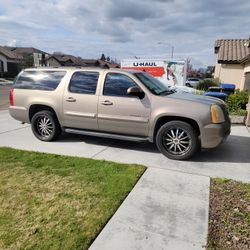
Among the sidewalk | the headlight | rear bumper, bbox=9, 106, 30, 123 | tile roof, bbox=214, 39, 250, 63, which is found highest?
tile roof, bbox=214, 39, 250, 63

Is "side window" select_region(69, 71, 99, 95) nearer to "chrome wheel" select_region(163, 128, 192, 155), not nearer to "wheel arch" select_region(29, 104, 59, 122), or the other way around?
"wheel arch" select_region(29, 104, 59, 122)

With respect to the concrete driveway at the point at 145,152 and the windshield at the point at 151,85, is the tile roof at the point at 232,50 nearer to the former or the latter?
the concrete driveway at the point at 145,152

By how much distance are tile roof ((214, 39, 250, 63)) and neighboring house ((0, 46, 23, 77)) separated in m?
41.9

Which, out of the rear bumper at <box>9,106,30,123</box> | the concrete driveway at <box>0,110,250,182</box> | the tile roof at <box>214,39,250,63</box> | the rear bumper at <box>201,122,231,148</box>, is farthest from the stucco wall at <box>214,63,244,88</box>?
the rear bumper at <box>9,106,30,123</box>

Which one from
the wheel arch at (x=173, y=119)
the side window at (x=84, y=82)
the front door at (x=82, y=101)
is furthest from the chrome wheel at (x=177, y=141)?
the side window at (x=84, y=82)

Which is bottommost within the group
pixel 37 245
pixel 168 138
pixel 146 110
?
pixel 37 245

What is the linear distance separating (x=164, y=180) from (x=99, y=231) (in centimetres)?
170

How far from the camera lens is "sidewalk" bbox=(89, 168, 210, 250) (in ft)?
9.46

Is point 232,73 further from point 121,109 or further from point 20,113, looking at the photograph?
point 20,113

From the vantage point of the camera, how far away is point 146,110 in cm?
543

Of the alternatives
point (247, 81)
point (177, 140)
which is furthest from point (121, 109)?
point (247, 81)

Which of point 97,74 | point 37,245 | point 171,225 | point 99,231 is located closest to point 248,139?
point 97,74

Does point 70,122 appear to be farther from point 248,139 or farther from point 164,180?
point 248,139

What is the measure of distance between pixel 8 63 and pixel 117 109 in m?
57.4
